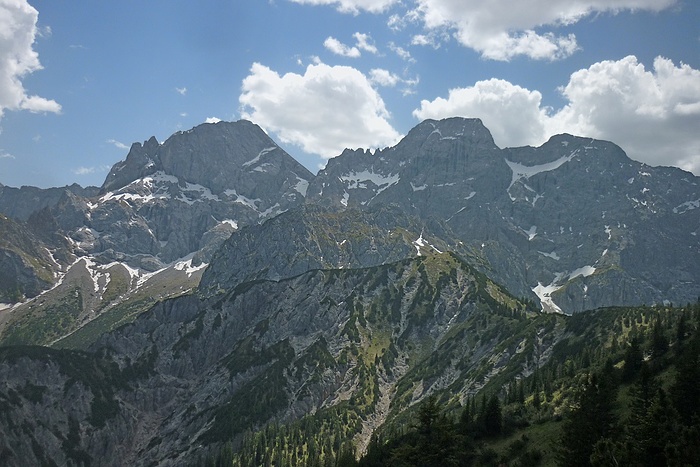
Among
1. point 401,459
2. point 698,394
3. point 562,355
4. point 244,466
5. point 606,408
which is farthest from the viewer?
point 244,466

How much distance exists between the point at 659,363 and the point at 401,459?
4628 centimetres

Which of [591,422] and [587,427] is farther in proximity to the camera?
[591,422]

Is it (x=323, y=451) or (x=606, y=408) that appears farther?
(x=323, y=451)

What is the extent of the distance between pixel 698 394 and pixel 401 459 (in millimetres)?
39658

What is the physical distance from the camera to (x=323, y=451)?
196 meters

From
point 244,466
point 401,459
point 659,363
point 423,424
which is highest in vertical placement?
point 659,363

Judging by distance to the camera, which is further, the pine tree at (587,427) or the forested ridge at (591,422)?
the pine tree at (587,427)

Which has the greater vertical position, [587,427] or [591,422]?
[591,422]

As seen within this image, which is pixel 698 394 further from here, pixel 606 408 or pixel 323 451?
pixel 323 451

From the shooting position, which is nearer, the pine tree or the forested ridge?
the forested ridge

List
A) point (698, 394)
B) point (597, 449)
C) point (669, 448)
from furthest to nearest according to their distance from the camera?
point (698, 394), point (597, 449), point (669, 448)

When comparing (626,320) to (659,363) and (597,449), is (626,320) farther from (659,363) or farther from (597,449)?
(597,449)

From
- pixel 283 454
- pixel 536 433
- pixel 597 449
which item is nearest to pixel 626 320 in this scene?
pixel 536 433

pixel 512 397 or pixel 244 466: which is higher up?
pixel 512 397
